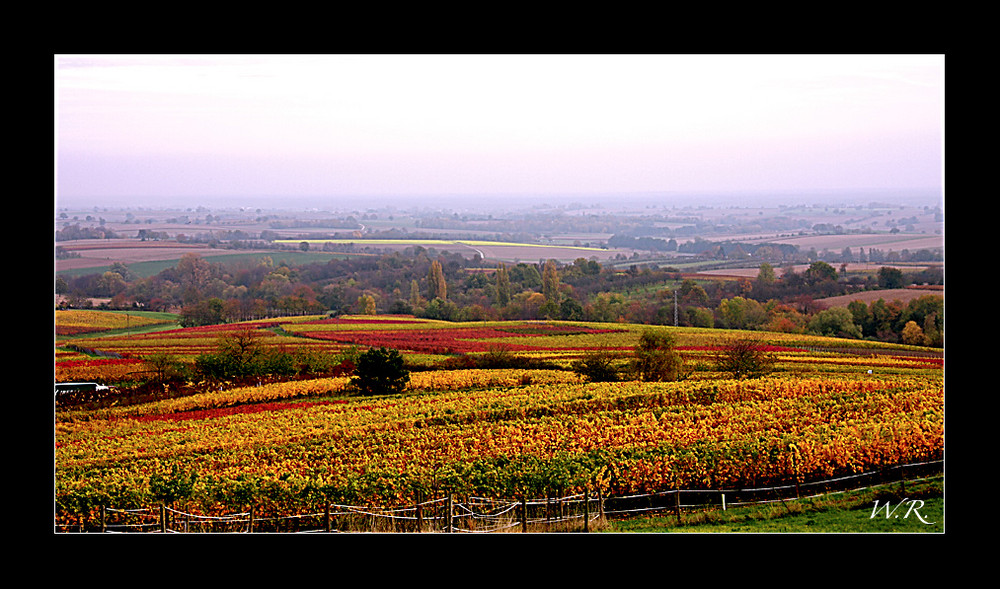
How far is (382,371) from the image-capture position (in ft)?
31.9

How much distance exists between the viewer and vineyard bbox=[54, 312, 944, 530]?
7840mm

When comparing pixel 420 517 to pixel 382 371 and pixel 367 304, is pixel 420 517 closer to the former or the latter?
pixel 382 371

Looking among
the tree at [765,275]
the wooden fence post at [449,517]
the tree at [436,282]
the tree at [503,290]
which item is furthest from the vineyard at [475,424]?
the tree at [765,275]

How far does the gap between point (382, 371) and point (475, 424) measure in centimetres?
134

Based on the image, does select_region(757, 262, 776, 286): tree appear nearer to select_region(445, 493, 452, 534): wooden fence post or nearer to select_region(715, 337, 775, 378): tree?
select_region(715, 337, 775, 378): tree

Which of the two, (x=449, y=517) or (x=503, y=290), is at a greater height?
(x=503, y=290)

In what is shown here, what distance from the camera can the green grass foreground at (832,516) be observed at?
24.1 feet

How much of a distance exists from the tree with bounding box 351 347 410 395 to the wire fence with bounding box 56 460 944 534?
2242mm

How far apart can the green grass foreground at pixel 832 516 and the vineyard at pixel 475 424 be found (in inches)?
13.1

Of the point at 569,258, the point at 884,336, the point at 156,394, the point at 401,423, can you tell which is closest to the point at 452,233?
the point at 569,258

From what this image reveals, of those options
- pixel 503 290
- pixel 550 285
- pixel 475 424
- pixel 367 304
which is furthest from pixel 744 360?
pixel 367 304

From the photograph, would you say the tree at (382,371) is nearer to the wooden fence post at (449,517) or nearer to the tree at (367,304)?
the tree at (367,304)

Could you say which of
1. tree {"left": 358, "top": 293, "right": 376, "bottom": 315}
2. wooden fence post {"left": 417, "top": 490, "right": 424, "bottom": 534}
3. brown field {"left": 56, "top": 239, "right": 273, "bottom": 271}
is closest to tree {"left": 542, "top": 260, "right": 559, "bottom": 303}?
tree {"left": 358, "top": 293, "right": 376, "bottom": 315}
